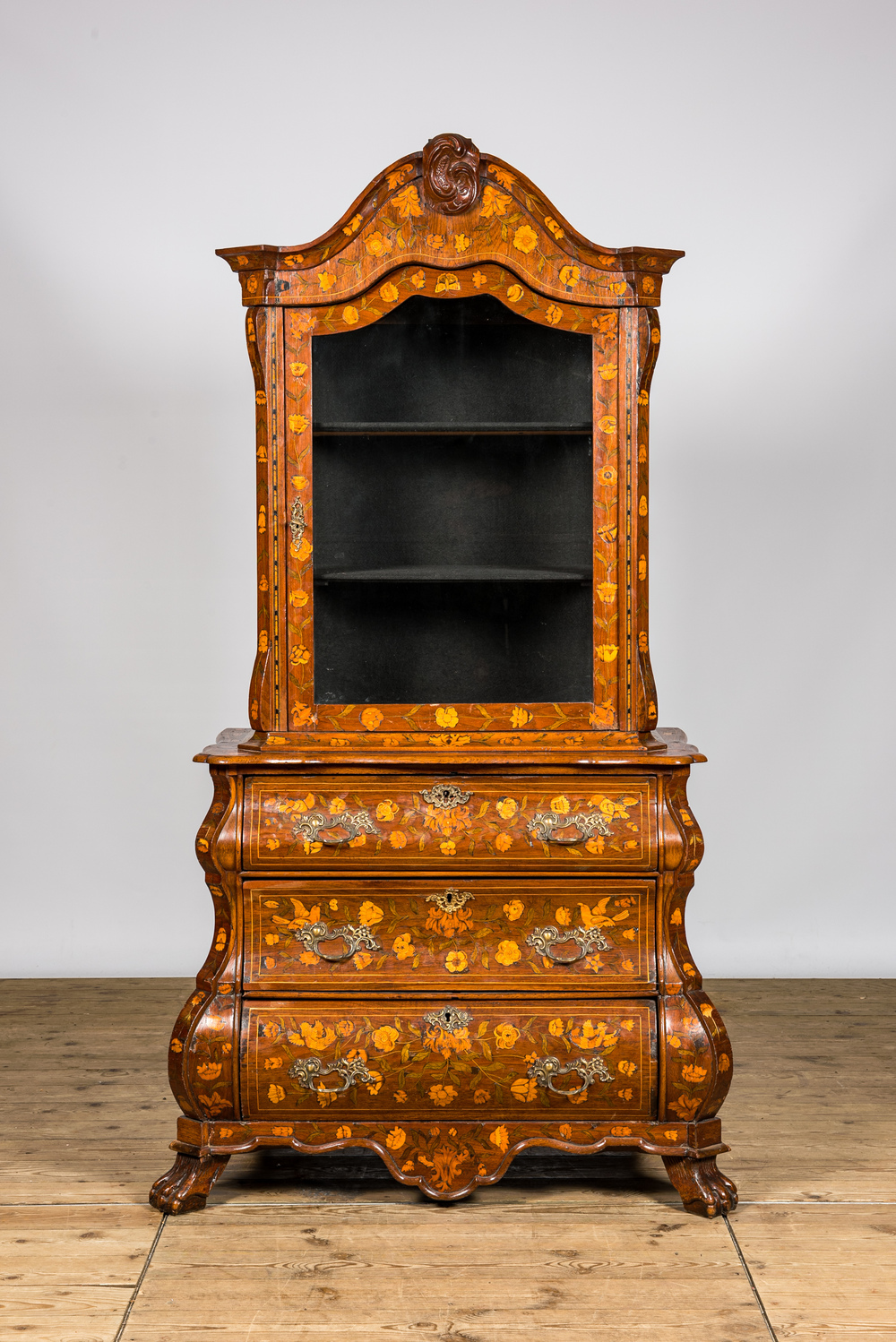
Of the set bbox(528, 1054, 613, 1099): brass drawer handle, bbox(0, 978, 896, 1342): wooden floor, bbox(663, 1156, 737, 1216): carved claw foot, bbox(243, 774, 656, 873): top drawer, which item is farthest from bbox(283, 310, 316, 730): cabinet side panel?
bbox(663, 1156, 737, 1216): carved claw foot

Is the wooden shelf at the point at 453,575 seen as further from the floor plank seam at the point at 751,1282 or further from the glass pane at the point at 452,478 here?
the floor plank seam at the point at 751,1282

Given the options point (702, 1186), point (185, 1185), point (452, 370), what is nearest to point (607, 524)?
point (452, 370)

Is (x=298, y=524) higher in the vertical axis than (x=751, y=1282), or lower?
higher

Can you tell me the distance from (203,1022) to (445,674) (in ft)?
2.52

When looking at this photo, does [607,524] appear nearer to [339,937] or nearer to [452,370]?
[452,370]

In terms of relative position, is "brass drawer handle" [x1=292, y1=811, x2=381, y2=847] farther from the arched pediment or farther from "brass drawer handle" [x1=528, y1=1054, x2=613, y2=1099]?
the arched pediment

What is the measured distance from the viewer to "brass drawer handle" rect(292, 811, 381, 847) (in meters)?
2.31

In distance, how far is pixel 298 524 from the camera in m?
2.35

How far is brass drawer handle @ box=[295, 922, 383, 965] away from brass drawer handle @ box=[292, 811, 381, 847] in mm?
161

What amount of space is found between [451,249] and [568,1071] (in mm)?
1510

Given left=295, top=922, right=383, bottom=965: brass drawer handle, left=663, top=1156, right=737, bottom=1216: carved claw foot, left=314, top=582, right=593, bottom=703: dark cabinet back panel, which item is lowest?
left=663, top=1156, right=737, bottom=1216: carved claw foot

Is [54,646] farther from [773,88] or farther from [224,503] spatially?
[773,88]

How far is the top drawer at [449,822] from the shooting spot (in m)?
2.31

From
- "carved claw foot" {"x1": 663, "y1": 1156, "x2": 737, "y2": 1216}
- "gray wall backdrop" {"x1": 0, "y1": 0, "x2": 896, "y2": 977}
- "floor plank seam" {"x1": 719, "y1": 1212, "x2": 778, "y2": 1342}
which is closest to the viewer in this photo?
"floor plank seam" {"x1": 719, "y1": 1212, "x2": 778, "y2": 1342}
